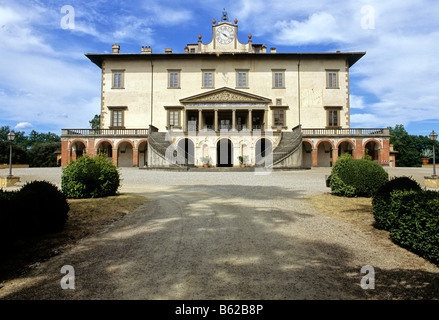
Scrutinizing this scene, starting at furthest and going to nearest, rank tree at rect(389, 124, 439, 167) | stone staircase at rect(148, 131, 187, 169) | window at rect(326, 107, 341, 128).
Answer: tree at rect(389, 124, 439, 167) → window at rect(326, 107, 341, 128) → stone staircase at rect(148, 131, 187, 169)

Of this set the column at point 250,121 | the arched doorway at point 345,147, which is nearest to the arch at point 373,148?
the arched doorway at point 345,147

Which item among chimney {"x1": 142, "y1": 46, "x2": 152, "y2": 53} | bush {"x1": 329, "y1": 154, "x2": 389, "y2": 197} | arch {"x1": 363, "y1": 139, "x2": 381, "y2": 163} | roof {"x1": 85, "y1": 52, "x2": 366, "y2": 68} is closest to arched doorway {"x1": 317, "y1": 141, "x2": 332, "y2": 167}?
arch {"x1": 363, "y1": 139, "x2": 381, "y2": 163}

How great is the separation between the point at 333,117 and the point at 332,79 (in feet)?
17.1

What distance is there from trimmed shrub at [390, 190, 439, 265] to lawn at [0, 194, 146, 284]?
21.5ft

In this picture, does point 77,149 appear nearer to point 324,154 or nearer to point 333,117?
point 324,154

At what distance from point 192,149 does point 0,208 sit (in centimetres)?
2767

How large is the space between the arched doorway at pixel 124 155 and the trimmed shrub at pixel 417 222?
107 ft

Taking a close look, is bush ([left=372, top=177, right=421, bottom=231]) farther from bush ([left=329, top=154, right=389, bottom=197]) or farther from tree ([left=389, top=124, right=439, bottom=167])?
tree ([left=389, top=124, right=439, bottom=167])

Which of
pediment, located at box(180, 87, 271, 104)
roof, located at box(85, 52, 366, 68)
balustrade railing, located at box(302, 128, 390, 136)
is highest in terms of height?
roof, located at box(85, 52, 366, 68)

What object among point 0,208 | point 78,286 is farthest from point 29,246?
point 78,286

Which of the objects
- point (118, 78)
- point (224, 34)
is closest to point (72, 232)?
point (118, 78)

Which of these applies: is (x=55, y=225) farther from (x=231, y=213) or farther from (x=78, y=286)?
(x=231, y=213)

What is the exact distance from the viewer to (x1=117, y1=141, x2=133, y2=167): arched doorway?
112 ft

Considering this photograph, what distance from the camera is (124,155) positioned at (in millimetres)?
34344
